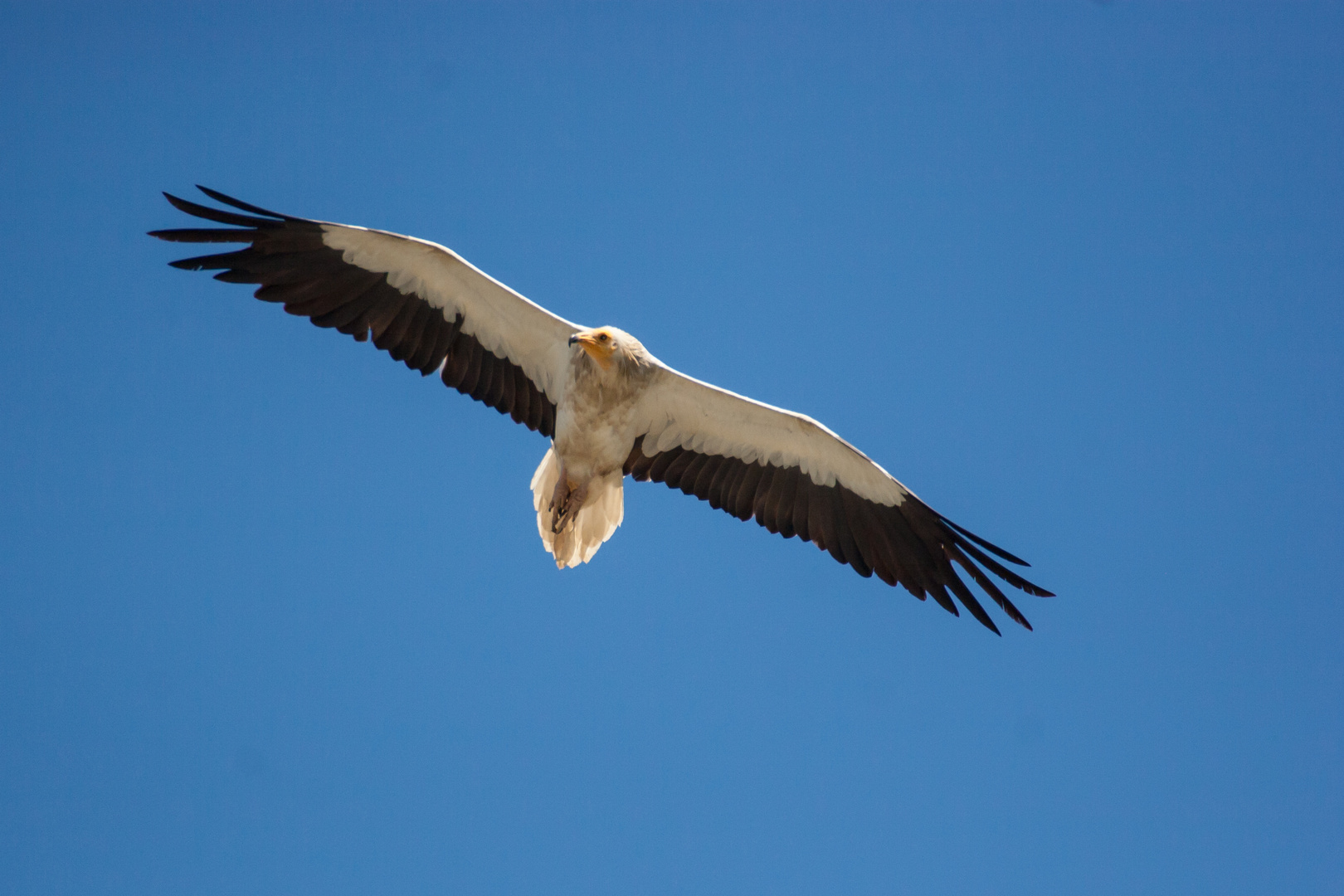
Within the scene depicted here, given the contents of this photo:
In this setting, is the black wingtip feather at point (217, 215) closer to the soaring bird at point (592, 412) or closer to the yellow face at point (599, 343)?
the soaring bird at point (592, 412)

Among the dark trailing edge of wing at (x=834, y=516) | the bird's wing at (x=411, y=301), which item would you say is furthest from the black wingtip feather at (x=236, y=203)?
the dark trailing edge of wing at (x=834, y=516)

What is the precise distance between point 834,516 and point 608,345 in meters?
2.14

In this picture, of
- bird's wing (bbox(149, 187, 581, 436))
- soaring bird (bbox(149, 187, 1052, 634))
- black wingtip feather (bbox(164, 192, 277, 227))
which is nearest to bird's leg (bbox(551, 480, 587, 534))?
soaring bird (bbox(149, 187, 1052, 634))

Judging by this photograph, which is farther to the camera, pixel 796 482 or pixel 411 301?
pixel 796 482

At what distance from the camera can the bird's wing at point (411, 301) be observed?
7.00 metres

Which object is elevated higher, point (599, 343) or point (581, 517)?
point (599, 343)

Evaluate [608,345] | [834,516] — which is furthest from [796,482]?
[608,345]

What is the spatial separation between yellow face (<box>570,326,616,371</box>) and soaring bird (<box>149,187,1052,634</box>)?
0.03 ft

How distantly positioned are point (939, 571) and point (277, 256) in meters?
4.88

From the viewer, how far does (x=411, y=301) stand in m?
7.38

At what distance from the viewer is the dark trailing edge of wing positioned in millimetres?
7508

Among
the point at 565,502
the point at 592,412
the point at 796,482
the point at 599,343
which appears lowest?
the point at 565,502

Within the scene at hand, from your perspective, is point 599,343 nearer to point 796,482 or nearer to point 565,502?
point 565,502

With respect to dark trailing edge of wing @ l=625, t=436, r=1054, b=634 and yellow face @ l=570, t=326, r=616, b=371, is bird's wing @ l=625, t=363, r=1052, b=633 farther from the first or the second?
yellow face @ l=570, t=326, r=616, b=371
